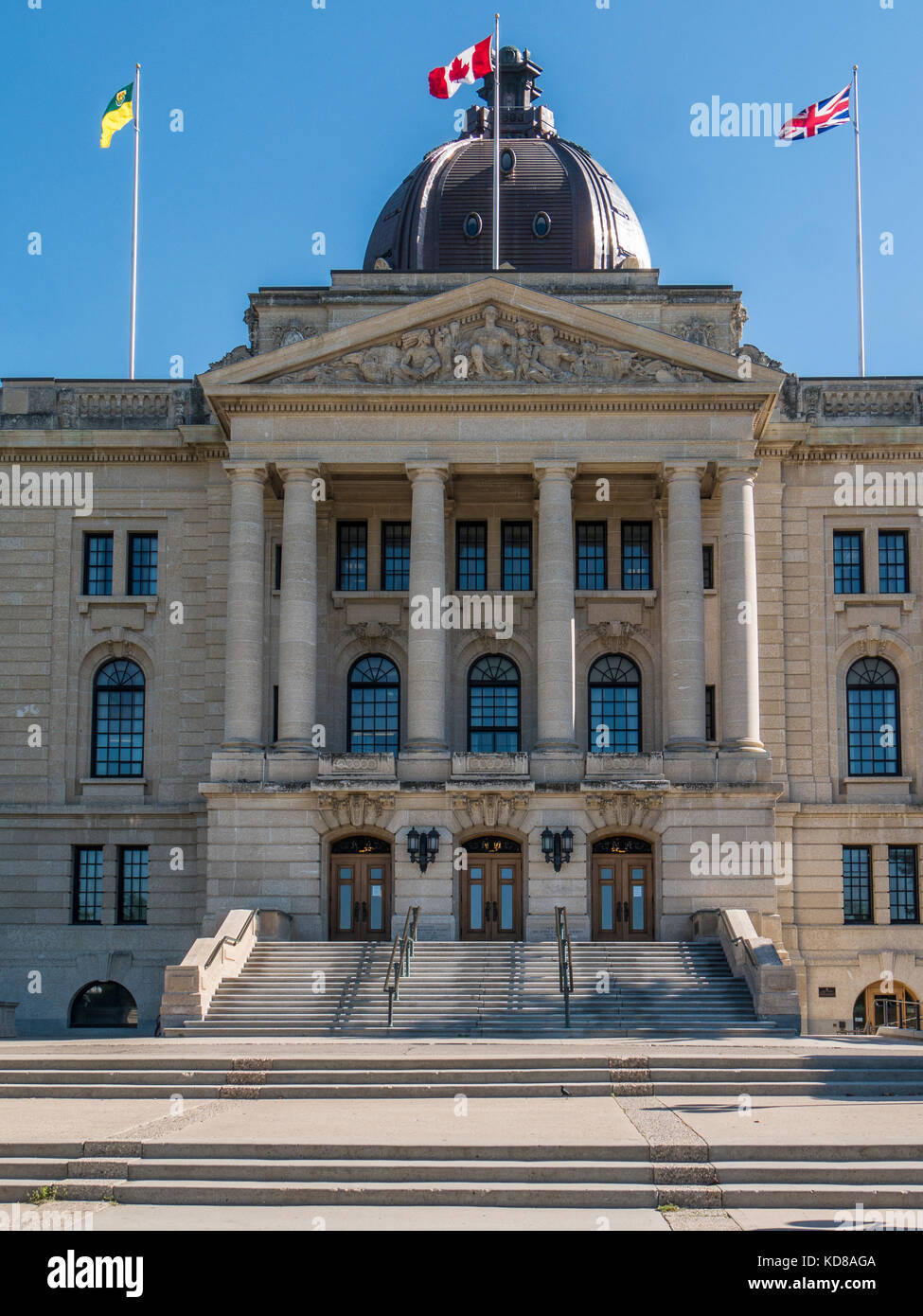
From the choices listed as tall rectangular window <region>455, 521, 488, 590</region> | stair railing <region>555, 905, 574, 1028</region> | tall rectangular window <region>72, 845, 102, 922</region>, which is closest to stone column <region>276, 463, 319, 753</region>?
tall rectangular window <region>455, 521, 488, 590</region>

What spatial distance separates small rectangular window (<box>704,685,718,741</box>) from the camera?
4480cm

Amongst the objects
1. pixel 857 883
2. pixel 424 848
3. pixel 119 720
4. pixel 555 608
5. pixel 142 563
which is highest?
pixel 142 563

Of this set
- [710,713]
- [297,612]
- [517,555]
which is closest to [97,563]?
[297,612]

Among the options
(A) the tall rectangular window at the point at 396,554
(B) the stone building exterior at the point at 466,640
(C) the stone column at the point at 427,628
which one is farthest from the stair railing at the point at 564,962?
(A) the tall rectangular window at the point at 396,554

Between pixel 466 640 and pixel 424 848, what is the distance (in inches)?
276

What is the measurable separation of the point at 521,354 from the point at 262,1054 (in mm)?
21769

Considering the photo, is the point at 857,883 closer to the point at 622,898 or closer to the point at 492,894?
the point at 622,898

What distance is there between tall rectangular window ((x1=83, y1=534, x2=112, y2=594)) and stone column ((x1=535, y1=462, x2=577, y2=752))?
42.3ft

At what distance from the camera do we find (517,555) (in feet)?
151

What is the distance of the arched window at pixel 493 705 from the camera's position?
45.4m

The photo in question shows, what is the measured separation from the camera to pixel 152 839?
45281mm

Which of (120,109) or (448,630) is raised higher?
(120,109)

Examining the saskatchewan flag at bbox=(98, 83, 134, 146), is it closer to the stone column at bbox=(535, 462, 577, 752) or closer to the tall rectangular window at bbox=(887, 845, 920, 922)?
the stone column at bbox=(535, 462, 577, 752)
